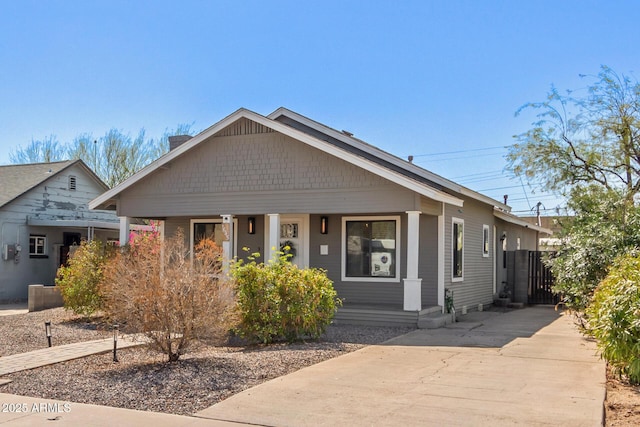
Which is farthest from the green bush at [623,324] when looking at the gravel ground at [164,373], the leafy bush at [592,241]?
the gravel ground at [164,373]

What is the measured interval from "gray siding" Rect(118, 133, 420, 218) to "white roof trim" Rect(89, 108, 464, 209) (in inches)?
13.5

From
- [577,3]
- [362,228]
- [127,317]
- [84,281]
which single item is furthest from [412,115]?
[127,317]

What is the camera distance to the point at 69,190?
950 inches

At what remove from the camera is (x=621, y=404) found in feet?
22.7

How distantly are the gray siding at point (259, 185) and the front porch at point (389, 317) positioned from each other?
2284 mm

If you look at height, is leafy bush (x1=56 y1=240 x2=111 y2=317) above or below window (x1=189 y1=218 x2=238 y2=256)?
below

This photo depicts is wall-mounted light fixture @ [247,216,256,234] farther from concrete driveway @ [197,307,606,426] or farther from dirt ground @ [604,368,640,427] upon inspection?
dirt ground @ [604,368,640,427]

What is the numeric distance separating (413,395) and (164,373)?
327 centimetres

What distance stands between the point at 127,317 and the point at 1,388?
171 centimetres

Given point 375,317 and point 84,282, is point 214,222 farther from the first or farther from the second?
point 375,317

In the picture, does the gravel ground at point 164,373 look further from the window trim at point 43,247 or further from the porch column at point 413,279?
Result: the window trim at point 43,247

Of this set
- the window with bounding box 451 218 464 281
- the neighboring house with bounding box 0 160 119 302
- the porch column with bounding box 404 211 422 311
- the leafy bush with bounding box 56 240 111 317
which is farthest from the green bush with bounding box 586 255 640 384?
the neighboring house with bounding box 0 160 119 302

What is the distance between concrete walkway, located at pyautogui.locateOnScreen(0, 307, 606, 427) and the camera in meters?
6.30

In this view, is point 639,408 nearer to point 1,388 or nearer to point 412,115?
point 1,388
